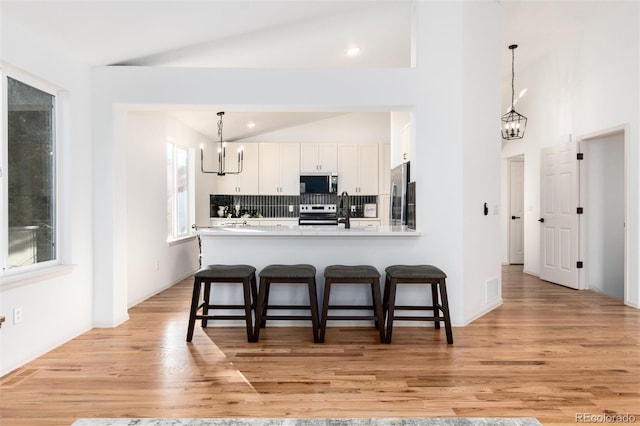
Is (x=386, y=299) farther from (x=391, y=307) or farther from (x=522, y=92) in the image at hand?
(x=522, y=92)

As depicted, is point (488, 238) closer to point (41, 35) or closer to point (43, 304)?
point (43, 304)

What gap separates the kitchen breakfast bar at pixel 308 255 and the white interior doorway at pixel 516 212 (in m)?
4.91

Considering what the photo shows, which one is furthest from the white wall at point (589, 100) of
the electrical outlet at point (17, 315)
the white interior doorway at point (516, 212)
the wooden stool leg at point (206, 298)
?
the electrical outlet at point (17, 315)

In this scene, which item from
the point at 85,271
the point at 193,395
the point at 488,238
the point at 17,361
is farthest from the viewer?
the point at 488,238

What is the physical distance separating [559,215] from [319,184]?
3894mm

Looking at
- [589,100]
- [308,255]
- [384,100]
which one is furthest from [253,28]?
[589,100]

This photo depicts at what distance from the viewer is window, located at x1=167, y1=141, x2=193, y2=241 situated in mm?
5926

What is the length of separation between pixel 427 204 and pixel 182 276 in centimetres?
402

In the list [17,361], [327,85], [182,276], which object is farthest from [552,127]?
[17,361]

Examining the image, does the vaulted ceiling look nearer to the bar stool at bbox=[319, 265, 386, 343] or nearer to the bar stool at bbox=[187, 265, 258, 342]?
the bar stool at bbox=[187, 265, 258, 342]

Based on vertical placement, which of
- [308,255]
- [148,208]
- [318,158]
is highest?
[318,158]

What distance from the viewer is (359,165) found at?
7703 millimetres

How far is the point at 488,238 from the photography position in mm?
4168

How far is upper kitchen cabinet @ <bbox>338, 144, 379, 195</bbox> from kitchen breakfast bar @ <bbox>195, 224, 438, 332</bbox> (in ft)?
13.0
